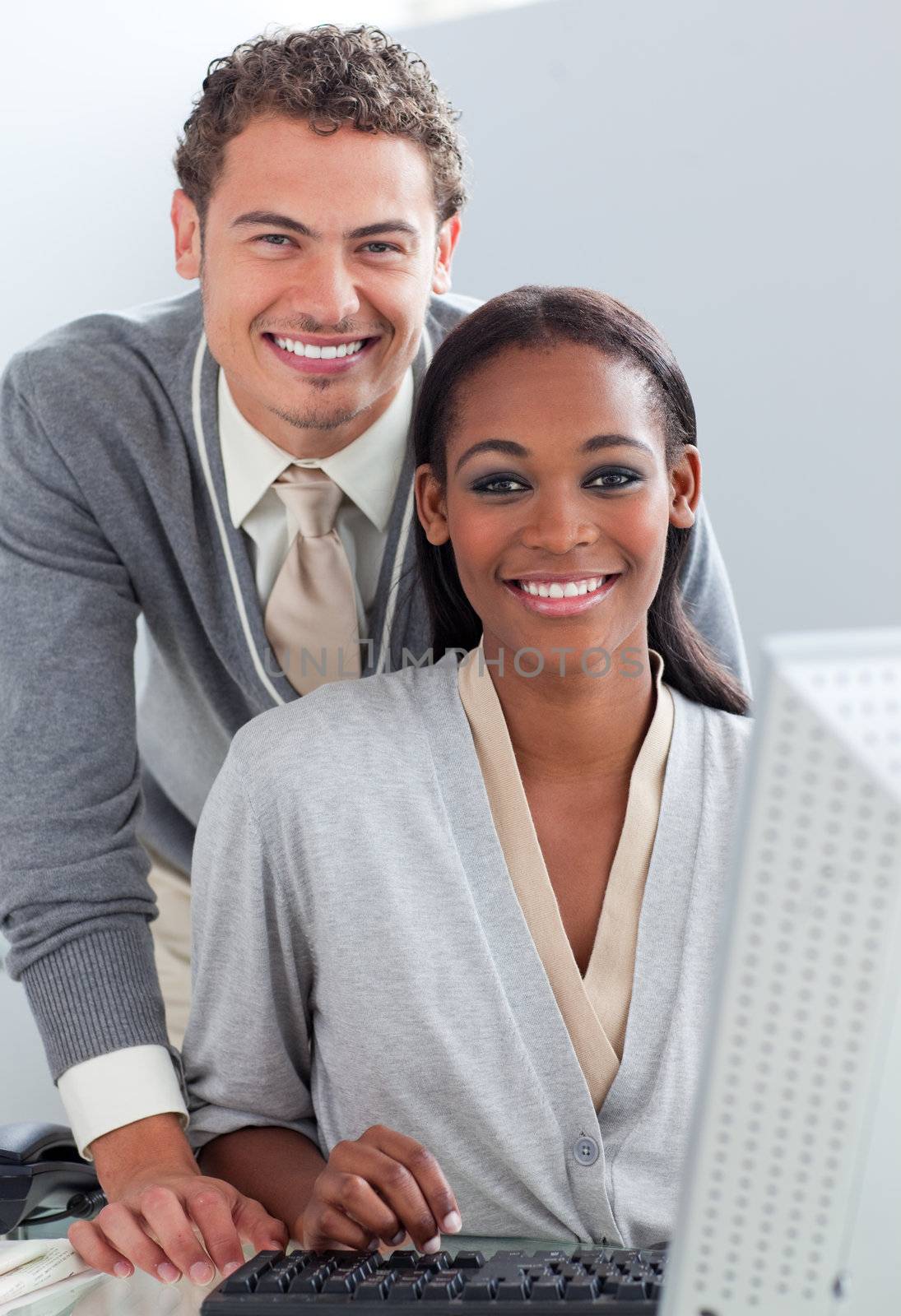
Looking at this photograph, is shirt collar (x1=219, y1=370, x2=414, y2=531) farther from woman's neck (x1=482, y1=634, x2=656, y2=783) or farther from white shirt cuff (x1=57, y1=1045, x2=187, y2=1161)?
white shirt cuff (x1=57, y1=1045, x2=187, y2=1161)

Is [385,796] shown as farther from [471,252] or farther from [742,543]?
[471,252]

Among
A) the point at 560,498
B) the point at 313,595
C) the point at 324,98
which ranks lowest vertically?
the point at 313,595

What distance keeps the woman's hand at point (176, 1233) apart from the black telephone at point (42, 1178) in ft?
0.43

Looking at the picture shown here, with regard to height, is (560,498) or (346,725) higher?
(560,498)

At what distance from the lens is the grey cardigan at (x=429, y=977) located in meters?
1.12

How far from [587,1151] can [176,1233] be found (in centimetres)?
30

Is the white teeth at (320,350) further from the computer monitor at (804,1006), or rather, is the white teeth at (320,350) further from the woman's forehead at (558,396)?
the computer monitor at (804,1006)

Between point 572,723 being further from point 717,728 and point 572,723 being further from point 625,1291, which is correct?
point 625,1291

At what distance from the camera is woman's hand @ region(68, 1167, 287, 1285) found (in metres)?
1.00

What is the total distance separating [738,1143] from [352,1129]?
68 centimetres

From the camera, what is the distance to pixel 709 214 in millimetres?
2664

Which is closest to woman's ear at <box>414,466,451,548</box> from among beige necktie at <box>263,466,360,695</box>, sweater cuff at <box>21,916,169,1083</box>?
beige necktie at <box>263,466,360,695</box>

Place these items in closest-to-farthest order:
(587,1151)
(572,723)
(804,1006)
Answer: (804,1006) < (587,1151) < (572,723)

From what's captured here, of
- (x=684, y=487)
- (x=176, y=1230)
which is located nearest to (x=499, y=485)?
(x=684, y=487)
